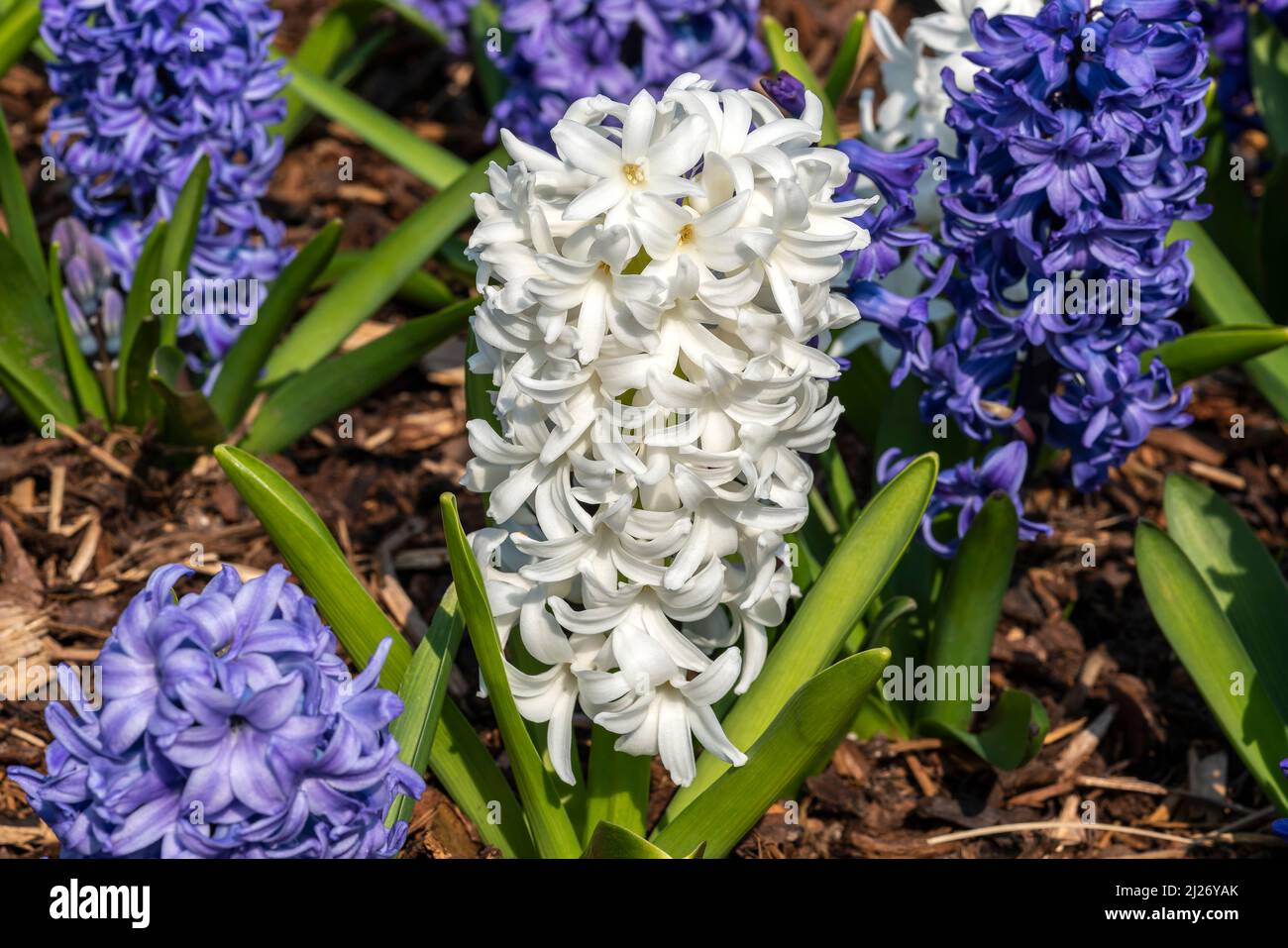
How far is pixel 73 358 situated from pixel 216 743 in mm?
2056

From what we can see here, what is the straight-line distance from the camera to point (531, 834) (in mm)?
2686

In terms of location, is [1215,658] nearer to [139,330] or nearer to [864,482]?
[864,482]

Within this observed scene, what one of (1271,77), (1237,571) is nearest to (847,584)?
(1237,571)

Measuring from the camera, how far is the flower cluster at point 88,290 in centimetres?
363

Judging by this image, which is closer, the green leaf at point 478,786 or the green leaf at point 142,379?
the green leaf at point 478,786

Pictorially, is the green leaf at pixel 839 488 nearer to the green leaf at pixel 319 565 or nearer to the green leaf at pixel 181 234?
the green leaf at pixel 319 565

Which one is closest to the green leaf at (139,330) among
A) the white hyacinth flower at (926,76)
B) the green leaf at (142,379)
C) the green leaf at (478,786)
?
A: the green leaf at (142,379)

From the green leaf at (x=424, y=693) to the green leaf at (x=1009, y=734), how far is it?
1.23 metres

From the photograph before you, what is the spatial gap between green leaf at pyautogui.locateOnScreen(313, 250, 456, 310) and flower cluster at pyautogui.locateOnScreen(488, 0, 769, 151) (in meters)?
0.51

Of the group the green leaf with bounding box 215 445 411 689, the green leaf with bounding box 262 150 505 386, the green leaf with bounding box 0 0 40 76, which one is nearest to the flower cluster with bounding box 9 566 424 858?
the green leaf with bounding box 215 445 411 689

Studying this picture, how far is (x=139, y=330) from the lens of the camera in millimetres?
3475
